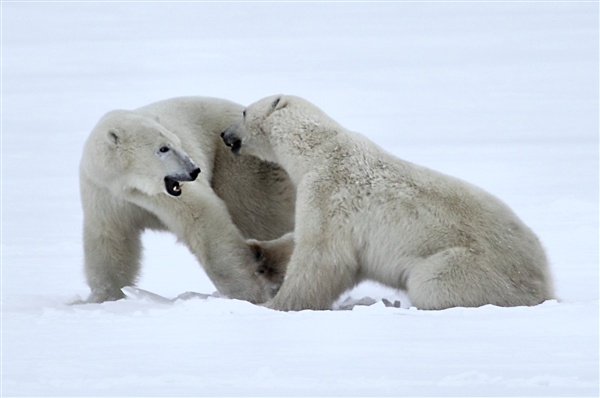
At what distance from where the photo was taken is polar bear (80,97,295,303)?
611 centimetres

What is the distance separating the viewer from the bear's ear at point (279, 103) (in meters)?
6.25

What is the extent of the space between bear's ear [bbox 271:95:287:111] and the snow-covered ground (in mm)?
1127

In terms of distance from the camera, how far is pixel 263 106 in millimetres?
6297

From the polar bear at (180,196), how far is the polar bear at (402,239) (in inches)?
21.7

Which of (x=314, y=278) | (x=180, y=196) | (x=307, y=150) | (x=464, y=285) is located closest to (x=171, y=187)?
(x=180, y=196)

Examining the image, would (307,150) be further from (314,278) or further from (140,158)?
(140,158)

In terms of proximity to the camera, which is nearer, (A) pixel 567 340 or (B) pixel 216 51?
(A) pixel 567 340

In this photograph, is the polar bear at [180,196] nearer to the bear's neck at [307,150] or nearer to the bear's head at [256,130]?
the bear's head at [256,130]

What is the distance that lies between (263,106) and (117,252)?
1.09m

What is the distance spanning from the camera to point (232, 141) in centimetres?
638

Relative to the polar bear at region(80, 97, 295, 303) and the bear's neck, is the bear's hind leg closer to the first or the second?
the bear's neck

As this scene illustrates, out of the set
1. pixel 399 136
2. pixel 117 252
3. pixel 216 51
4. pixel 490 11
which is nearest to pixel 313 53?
pixel 216 51

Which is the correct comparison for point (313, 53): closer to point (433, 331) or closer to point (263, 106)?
point (263, 106)

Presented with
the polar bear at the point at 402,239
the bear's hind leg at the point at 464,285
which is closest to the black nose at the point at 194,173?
the polar bear at the point at 402,239
